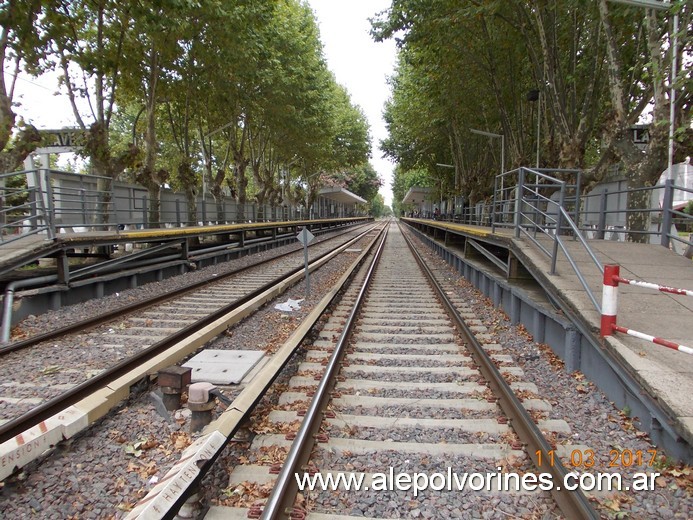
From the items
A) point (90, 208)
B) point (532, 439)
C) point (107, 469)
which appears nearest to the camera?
point (107, 469)

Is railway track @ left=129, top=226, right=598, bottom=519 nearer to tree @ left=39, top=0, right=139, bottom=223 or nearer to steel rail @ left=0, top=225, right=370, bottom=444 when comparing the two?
steel rail @ left=0, top=225, right=370, bottom=444

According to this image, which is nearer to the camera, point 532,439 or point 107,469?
point 107,469

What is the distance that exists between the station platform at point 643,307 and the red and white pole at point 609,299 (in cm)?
11

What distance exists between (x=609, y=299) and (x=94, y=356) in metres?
5.92

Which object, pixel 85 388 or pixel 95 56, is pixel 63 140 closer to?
pixel 95 56

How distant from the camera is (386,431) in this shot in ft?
12.1

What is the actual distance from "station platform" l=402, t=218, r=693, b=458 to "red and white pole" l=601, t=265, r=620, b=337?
113mm

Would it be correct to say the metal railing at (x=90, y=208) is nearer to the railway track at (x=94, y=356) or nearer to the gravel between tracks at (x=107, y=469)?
the railway track at (x=94, y=356)

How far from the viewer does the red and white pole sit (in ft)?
13.0

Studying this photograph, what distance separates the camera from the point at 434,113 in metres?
22.5

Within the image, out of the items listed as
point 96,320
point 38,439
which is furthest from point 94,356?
point 38,439

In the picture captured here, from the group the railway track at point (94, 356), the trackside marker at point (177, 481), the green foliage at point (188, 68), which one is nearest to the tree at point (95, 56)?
the green foliage at point (188, 68)

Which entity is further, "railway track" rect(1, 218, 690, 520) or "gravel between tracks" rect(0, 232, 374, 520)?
"gravel between tracks" rect(0, 232, 374, 520)

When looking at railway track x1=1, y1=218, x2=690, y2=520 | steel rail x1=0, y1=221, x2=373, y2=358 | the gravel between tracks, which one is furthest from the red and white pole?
steel rail x1=0, y1=221, x2=373, y2=358
